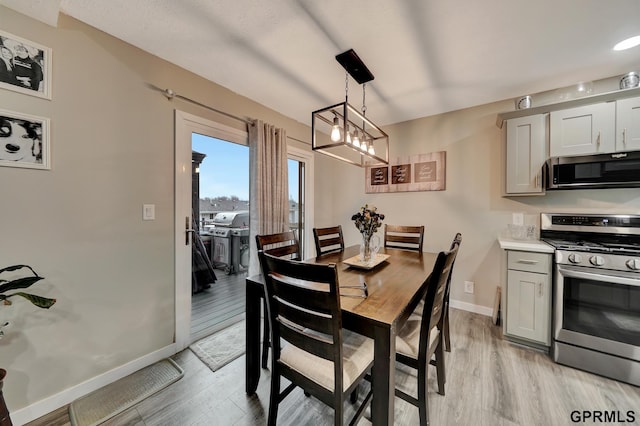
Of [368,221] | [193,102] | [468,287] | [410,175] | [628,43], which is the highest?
[628,43]

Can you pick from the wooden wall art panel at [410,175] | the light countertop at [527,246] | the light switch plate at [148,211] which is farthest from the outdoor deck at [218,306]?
the light countertop at [527,246]

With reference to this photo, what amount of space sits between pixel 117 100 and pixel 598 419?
151 inches

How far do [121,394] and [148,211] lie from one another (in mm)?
1290

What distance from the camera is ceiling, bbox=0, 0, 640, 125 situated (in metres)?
1.46

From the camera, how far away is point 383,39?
68.1 inches

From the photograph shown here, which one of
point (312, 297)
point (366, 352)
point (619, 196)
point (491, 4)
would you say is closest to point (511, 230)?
point (619, 196)

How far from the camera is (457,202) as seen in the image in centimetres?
297

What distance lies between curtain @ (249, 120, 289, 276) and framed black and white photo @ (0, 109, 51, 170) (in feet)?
5.00

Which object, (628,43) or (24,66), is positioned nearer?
(24,66)

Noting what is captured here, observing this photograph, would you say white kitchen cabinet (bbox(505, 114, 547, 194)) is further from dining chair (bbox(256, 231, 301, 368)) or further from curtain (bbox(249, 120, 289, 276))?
curtain (bbox(249, 120, 289, 276))

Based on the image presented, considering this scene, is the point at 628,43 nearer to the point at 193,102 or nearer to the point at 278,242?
the point at 278,242

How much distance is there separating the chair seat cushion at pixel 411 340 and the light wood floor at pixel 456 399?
455 millimetres

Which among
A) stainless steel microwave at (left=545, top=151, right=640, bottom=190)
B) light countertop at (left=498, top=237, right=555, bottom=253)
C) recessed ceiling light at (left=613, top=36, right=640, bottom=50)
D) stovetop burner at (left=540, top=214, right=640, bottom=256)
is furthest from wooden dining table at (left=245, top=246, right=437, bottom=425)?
recessed ceiling light at (left=613, top=36, right=640, bottom=50)

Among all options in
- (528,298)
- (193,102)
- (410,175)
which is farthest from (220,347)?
(410,175)
